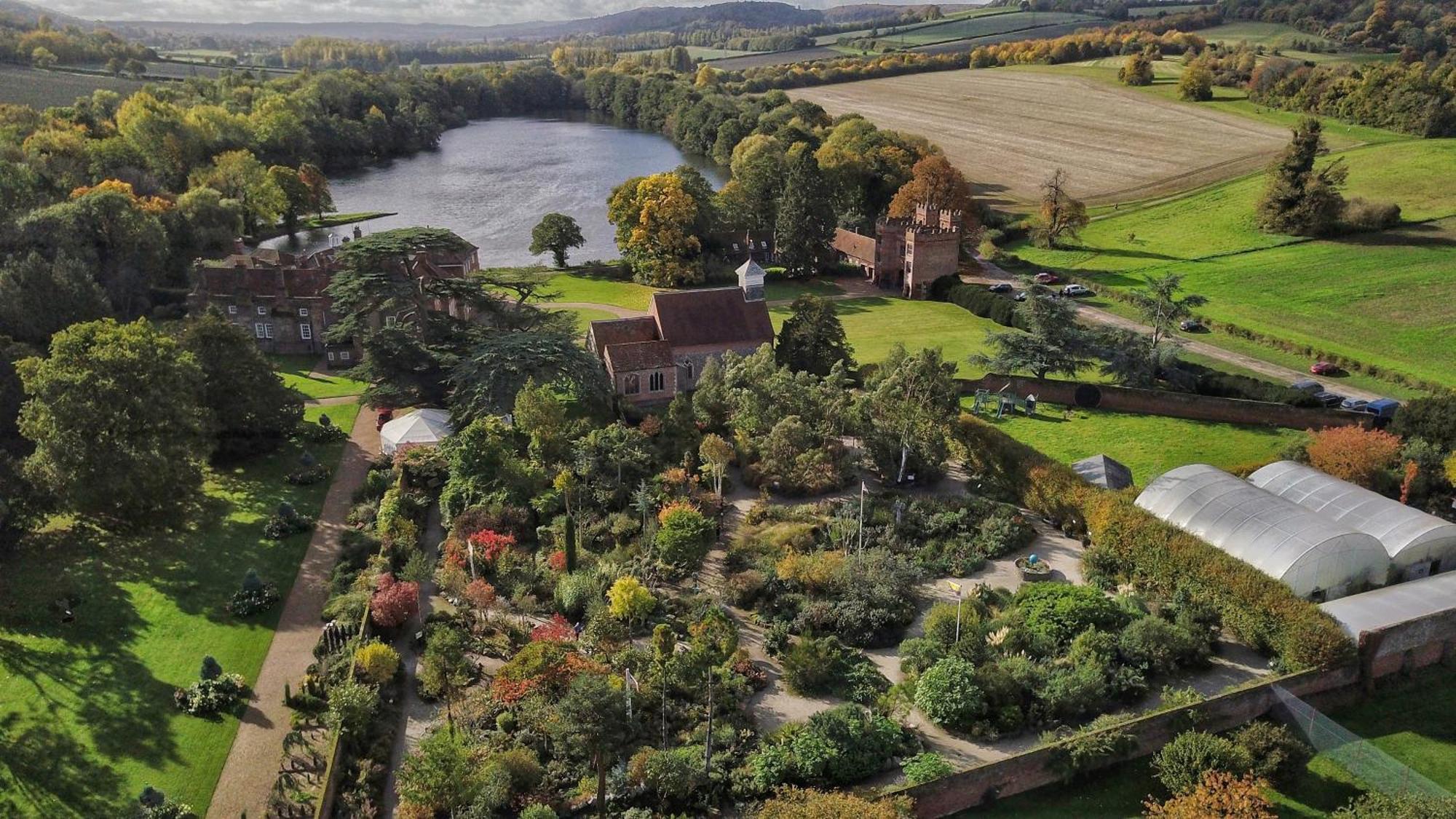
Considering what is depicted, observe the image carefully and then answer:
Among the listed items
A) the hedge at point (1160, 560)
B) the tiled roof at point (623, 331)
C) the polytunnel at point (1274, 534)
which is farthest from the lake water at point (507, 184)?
the polytunnel at point (1274, 534)

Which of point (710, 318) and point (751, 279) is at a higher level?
point (751, 279)

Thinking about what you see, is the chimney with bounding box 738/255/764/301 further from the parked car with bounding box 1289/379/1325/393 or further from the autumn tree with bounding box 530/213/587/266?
the parked car with bounding box 1289/379/1325/393

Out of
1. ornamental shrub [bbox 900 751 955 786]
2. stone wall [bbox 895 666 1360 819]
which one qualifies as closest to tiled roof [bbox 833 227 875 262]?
stone wall [bbox 895 666 1360 819]

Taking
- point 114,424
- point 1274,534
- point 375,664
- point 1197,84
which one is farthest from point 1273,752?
point 1197,84

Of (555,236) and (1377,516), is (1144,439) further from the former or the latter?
(555,236)

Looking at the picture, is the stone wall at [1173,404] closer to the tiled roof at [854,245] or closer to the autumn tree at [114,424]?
the tiled roof at [854,245]

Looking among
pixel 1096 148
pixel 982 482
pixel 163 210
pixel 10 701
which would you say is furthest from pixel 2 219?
pixel 1096 148
